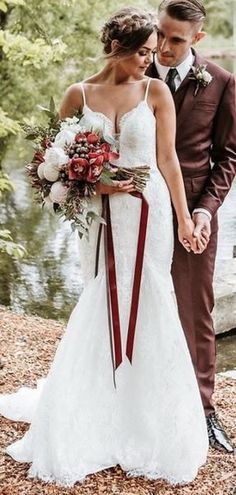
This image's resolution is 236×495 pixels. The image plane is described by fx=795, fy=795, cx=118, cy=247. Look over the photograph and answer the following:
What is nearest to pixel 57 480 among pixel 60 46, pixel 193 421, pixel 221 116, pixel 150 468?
pixel 150 468

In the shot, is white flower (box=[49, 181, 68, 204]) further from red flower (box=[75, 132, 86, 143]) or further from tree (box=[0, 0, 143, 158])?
tree (box=[0, 0, 143, 158])

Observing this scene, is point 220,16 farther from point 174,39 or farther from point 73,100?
point 73,100

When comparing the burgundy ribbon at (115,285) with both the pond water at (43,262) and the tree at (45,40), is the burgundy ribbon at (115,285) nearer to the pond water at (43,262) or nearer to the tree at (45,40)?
the pond water at (43,262)

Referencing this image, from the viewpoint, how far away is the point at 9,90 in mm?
8719

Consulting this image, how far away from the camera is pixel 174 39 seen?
3.48m

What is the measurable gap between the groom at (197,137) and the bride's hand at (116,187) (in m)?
0.43

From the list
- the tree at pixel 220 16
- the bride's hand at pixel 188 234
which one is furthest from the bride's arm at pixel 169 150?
the tree at pixel 220 16

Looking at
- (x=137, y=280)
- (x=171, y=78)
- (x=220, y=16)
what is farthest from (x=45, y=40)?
(x=220, y=16)

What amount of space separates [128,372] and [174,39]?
149 cm

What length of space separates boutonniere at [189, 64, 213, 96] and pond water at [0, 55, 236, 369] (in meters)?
2.95

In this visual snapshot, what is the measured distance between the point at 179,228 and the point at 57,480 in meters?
1.22

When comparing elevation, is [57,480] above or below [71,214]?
below

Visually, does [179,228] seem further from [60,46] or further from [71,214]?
[60,46]

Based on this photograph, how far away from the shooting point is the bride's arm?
3311 mm
